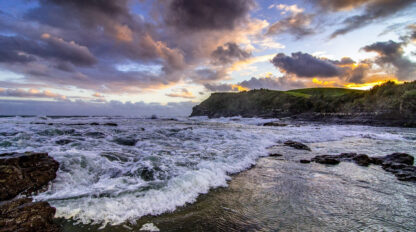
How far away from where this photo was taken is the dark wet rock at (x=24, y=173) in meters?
3.95

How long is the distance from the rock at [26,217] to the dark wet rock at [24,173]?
→ 103 cm

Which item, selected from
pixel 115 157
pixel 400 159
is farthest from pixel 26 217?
pixel 400 159

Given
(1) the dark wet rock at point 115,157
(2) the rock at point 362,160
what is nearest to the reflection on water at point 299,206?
(2) the rock at point 362,160

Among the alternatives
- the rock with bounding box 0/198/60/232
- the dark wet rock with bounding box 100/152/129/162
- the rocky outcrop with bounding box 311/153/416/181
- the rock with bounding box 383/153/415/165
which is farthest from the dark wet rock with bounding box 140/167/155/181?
the rock with bounding box 383/153/415/165

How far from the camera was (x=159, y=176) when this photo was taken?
5781 millimetres

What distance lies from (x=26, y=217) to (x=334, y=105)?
58.9 m

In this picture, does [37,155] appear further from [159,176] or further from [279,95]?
[279,95]

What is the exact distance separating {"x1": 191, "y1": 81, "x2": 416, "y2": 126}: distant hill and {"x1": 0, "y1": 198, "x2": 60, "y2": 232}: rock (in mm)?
41040

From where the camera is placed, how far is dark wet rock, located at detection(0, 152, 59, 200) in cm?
395

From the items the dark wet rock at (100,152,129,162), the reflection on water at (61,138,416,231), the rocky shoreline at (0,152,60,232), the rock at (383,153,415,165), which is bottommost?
the reflection on water at (61,138,416,231)

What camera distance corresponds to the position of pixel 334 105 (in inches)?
1972

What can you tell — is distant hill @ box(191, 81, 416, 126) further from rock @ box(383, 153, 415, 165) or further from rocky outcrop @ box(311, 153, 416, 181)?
rocky outcrop @ box(311, 153, 416, 181)

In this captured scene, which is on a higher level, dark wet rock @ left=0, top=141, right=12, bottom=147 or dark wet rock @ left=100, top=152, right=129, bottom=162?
dark wet rock @ left=0, top=141, right=12, bottom=147

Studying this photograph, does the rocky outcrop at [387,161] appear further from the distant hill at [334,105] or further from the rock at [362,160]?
the distant hill at [334,105]
